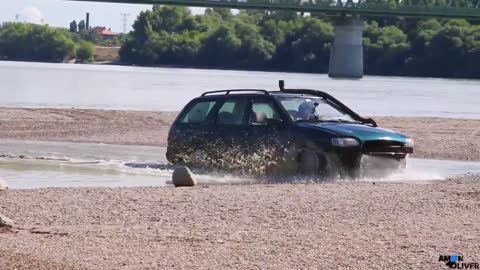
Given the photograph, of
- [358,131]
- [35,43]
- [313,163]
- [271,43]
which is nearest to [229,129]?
[313,163]

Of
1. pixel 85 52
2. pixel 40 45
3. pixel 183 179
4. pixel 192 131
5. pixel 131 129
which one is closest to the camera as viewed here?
pixel 183 179

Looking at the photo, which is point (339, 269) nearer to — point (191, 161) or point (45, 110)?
point (191, 161)

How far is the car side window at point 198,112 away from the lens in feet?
65.1

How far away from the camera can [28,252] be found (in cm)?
1027

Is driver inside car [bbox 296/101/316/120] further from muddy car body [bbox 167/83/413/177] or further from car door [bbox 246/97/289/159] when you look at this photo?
car door [bbox 246/97/289/159]

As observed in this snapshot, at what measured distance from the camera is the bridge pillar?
A: 373ft

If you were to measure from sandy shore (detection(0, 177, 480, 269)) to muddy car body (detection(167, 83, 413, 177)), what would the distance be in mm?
1518

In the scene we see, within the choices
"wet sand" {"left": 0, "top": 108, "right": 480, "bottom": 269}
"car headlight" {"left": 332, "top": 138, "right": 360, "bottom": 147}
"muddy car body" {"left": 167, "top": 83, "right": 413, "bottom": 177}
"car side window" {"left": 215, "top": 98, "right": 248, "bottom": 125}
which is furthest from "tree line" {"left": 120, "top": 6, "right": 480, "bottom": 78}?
"wet sand" {"left": 0, "top": 108, "right": 480, "bottom": 269}

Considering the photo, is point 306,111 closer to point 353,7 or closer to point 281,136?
point 281,136

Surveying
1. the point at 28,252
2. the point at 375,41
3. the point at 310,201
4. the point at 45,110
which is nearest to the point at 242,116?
the point at 310,201

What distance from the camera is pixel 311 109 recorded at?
61.8 ft

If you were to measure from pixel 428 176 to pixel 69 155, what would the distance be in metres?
7.60

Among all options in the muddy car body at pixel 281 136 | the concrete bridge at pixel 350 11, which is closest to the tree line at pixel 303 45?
the concrete bridge at pixel 350 11

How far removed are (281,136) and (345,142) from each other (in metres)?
1.11
